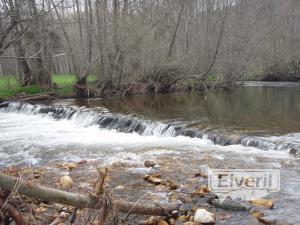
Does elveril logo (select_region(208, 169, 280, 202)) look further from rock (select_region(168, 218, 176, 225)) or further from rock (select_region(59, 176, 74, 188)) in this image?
rock (select_region(59, 176, 74, 188))

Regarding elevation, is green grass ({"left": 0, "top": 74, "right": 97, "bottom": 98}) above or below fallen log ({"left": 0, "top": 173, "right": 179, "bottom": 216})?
below

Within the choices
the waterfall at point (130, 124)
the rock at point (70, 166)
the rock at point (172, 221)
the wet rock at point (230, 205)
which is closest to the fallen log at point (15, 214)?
the rock at point (172, 221)

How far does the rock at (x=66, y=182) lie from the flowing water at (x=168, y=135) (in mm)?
1760

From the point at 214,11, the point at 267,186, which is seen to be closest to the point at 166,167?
the point at 267,186

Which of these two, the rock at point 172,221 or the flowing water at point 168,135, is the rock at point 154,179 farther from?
the rock at point 172,221

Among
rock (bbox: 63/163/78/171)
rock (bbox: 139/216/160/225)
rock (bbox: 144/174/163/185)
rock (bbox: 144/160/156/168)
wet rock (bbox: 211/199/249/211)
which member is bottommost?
rock (bbox: 144/160/156/168)

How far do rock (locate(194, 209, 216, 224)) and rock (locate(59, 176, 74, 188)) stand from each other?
2.57 m

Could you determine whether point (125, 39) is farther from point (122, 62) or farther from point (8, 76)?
point (8, 76)

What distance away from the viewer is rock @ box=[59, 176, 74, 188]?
6.78 m

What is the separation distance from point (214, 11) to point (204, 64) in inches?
191

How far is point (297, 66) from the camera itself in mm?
36906

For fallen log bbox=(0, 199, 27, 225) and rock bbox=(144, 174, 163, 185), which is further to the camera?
rock bbox=(144, 174, 163, 185)

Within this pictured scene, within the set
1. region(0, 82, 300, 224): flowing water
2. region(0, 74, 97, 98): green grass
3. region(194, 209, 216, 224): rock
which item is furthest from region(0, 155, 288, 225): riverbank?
region(0, 74, 97, 98): green grass

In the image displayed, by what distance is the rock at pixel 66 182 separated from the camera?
22.3 ft
